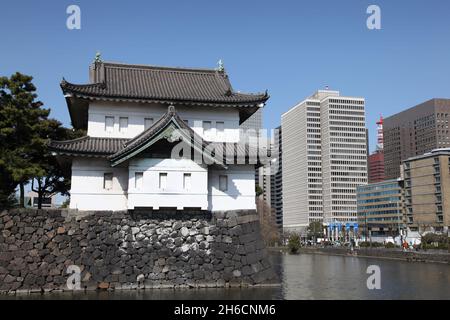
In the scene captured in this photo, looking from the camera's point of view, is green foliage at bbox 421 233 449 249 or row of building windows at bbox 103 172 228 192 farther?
green foliage at bbox 421 233 449 249

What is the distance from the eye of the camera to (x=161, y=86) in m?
29.5

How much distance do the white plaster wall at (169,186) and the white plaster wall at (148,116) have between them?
3661mm

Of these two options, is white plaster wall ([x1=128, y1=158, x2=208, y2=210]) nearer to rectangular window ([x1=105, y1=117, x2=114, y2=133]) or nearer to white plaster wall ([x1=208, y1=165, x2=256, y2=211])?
white plaster wall ([x1=208, y1=165, x2=256, y2=211])

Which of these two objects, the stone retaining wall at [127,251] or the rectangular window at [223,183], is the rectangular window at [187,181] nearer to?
the stone retaining wall at [127,251]

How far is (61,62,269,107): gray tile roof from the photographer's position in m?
26.9

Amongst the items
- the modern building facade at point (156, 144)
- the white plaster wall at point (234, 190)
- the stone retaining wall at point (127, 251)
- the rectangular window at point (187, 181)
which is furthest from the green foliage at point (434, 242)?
the rectangular window at point (187, 181)

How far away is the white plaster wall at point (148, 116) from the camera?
89.1 ft

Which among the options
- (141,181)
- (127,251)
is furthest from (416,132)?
(127,251)

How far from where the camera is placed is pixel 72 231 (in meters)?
24.2

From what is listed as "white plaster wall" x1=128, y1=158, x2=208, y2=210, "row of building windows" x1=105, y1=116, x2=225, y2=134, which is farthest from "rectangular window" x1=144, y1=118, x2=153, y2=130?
"white plaster wall" x1=128, y1=158, x2=208, y2=210

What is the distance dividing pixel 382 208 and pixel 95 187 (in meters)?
132

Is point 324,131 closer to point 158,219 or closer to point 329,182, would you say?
point 329,182

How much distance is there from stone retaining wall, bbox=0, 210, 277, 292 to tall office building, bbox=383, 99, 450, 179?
530 feet
